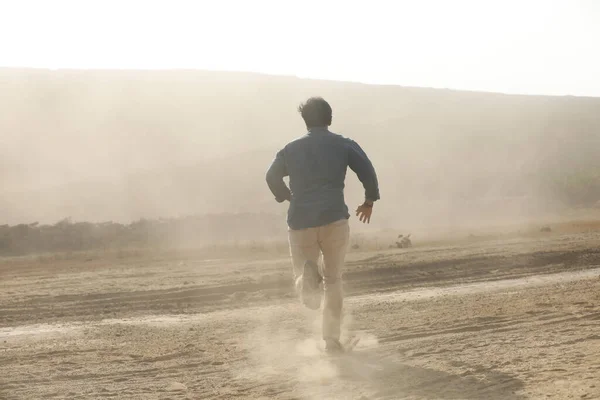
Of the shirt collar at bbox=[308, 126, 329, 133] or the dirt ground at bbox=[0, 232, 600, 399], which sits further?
the shirt collar at bbox=[308, 126, 329, 133]

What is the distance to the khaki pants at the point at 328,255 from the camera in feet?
18.9

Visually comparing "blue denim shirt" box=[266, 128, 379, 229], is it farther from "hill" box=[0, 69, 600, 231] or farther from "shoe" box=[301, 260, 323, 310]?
"hill" box=[0, 69, 600, 231]

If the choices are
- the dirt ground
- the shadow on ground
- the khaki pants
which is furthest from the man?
the shadow on ground

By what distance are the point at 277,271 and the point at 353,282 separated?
5.78 feet

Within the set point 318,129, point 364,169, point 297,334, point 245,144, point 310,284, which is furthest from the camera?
point 245,144

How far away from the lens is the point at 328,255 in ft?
19.1

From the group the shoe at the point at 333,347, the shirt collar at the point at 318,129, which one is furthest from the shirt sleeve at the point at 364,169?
the shoe at the point at 333,347

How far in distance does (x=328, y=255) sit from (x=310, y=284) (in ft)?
1.10

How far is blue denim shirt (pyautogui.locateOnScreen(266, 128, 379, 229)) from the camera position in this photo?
5.70 meters

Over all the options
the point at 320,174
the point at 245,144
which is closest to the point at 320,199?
the point at 320,174

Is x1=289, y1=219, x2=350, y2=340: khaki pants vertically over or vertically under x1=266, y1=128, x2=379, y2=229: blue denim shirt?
under

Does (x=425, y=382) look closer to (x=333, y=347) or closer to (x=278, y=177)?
(x=333, y=347)

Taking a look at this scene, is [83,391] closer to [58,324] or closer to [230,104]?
[58,324]

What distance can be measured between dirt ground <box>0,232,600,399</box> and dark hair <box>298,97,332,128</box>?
6.26 feet
